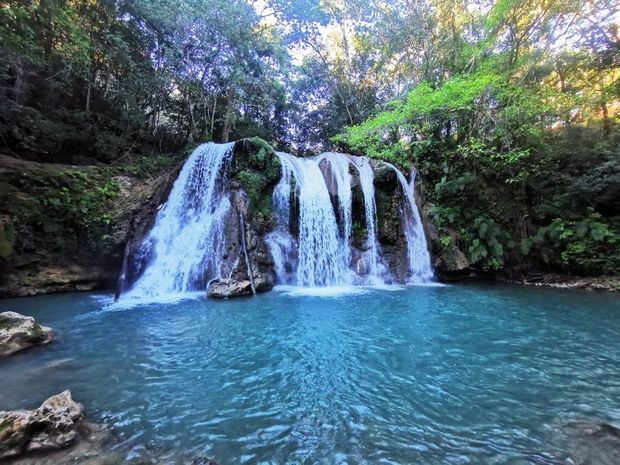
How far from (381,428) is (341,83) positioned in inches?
888

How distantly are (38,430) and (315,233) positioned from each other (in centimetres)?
922

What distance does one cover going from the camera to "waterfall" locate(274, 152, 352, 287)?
10.8 meters

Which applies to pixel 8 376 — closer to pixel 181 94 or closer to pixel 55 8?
pixel 55 8

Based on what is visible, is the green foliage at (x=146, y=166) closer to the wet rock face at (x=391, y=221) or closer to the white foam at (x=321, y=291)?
the white foam at (x=321, y=291)

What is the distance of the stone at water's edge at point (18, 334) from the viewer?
4508 millimetres

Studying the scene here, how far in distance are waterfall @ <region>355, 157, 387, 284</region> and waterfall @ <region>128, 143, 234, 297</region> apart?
204 inches

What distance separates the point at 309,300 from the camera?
8.17 m

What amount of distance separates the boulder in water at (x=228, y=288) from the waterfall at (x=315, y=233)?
7.26ft

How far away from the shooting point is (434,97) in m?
12.4

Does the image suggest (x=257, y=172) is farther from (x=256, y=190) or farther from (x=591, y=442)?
(x=591, y=442)

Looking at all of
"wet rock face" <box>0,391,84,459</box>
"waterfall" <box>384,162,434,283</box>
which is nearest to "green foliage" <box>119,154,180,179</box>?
"waterfall" <box>384,162,434,283</box>

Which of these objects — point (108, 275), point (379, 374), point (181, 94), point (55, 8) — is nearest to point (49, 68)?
point (55, 8)

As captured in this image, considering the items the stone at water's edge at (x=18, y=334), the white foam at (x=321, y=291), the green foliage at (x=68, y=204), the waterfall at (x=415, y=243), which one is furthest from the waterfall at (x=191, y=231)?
the waterfall at (x=415, y=243)

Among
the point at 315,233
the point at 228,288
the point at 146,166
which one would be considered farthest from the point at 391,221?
the point at 146,166
